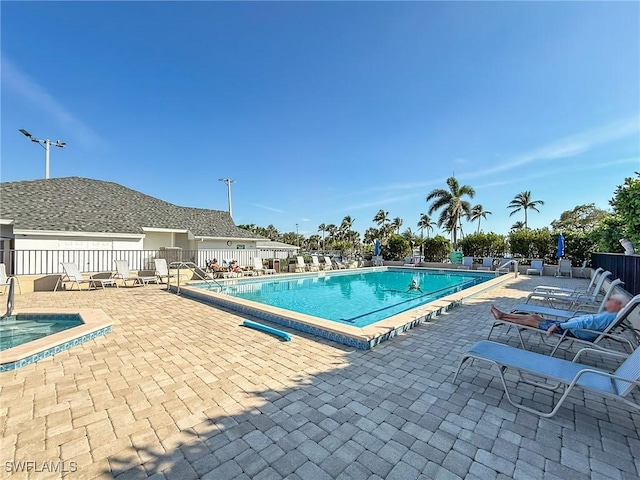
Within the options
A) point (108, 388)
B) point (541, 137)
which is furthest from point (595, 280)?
point (108, 388)

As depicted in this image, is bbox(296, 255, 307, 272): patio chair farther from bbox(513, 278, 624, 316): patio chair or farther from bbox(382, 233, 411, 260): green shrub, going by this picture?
bbox(513, 278, 624, 316): patio chair

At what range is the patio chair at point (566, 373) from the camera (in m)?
2.35

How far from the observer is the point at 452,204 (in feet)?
80.8

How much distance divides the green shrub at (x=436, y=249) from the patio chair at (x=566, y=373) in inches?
792

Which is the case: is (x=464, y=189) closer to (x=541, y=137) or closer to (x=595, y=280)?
(x=541, y=137)

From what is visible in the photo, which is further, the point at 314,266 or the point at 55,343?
the point at 314,266

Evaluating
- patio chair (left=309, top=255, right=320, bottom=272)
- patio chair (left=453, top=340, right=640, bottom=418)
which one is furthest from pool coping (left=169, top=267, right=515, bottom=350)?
patio chair (left=309, top=255, right=320, bottom=272)

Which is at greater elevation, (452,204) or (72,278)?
(452,204)

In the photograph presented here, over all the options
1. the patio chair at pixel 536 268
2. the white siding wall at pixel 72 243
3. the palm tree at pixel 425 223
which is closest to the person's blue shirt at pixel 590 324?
the patio chair at pixel 536 268

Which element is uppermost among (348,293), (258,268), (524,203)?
(524,203)

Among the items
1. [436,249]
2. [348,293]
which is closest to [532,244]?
[436,249]

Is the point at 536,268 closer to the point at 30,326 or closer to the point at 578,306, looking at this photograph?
the point at 578,306

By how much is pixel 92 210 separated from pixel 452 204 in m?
26.6
